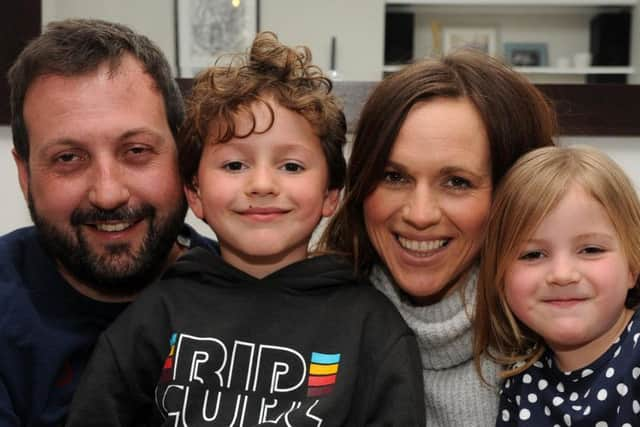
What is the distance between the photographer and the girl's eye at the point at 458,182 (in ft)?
4.37

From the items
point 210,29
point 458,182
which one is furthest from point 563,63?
point 458,182

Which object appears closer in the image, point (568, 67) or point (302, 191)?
point (302, 191)

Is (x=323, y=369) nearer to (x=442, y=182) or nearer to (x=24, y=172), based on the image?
(x=442, y=182)

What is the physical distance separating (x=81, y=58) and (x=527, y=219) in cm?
91

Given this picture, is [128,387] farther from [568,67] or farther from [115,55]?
[568,67]

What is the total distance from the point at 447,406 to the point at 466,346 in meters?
0.12

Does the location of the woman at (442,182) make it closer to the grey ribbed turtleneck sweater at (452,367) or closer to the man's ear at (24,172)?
the grey ribbed turtleneck sweater at (452,367)

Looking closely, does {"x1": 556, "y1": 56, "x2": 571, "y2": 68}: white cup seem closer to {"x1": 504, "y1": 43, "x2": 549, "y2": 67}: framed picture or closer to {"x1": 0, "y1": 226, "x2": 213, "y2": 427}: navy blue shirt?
{"x1": 504, "y1": 43, "x2": 549, "y2": 67}: framed picture

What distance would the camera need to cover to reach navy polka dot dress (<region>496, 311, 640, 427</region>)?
1170mm

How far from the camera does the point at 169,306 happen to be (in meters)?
1.31

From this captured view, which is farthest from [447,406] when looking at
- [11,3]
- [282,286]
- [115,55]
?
[11,3]

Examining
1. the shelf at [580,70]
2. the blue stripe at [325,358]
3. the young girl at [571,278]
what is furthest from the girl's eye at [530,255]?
the shelf at [580,70]

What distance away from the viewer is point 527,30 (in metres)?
5.04

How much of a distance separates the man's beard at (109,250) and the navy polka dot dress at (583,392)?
0.74 meters
